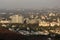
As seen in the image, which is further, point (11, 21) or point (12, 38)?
point (11, 21)

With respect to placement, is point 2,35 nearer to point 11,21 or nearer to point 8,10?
point 11,21

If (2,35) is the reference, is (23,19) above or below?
below

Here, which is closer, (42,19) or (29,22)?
(29,22)

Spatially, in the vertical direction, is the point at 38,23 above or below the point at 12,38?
below

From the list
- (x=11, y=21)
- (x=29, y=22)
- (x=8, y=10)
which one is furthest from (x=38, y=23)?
(x=8, y=10)

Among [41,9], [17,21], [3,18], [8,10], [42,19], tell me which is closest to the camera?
[17,21]

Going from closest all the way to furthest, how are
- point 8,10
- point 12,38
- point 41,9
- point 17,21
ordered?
point 12,38 → point 17,21 → point 8,10 → point 41,9

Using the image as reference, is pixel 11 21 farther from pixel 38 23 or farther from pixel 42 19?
pixel 42 19

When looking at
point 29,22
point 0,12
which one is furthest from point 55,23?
point 0,12

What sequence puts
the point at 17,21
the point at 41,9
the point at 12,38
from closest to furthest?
the point at 12,38, the point at 17,21, the point at 41,9
